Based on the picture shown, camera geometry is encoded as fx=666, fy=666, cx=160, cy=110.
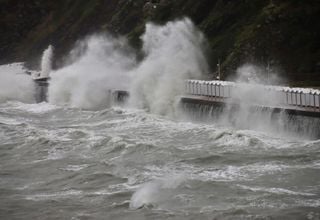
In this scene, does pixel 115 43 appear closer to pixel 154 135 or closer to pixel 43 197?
pixel 154 135

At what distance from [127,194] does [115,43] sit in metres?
45.5

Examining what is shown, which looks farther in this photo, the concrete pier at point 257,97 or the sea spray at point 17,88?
the sea spray at point 17,88

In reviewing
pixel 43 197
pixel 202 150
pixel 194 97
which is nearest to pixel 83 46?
pixel 194 97

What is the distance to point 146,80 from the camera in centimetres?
4228

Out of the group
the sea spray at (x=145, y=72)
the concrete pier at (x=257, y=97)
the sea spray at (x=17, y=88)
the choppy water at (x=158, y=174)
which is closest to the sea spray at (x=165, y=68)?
the sea spray at (x=145, y=72)

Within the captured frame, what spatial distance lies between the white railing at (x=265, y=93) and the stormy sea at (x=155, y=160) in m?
1.55

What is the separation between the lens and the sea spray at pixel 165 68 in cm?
3922

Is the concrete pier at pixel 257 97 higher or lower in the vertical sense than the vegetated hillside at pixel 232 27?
lower

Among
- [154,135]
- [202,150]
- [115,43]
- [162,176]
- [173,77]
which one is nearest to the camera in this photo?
[162,176]

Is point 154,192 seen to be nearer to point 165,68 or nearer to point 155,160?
point 155,160

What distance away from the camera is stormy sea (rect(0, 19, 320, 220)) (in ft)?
58.5

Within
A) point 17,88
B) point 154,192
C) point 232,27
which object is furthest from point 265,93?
point 17,88

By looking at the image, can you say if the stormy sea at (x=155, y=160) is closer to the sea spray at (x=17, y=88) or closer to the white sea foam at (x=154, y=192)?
the white sea foam at (x=154, y=192)

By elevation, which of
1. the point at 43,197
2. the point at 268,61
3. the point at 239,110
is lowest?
the point at 43,197
